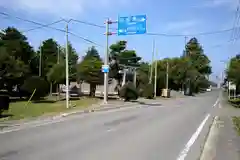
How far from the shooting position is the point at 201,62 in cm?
13312

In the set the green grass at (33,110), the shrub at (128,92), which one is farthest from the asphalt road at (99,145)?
the shrub at (128,92)

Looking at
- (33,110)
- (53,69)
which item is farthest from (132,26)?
(53,69)

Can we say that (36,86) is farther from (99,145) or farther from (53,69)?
(99,145)

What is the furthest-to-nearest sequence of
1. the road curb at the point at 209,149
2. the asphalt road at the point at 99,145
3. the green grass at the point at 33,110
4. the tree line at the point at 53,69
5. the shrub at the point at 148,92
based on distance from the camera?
the shrub at the point at 148,92 → the tree line at the point at 53,69 → the green grass at the point at 33,110 → the road curb at the point at 209,149 → the asphalt road at the point at 99,145

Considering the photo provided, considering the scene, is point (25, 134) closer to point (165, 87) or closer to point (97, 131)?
point (97, 131)

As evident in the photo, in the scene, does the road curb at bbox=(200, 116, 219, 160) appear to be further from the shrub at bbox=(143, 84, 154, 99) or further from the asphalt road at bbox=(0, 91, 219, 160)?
the shrub at bbox=(143, 84, 154, 99)

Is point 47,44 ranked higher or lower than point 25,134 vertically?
higher

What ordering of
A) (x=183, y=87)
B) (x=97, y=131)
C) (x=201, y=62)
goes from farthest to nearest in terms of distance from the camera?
(x=201, y=62) → (x=183, y=87) → (x=97, y=131)

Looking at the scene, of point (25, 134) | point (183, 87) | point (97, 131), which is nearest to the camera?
point (25, 134)

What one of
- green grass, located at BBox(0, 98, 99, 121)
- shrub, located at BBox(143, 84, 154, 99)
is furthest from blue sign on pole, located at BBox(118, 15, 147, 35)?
shrub, located at BBox(143, 84, 154, 99)

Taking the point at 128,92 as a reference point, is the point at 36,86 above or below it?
above

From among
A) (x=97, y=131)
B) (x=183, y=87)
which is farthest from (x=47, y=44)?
(x=97, y=131)

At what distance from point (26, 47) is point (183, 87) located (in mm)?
54716

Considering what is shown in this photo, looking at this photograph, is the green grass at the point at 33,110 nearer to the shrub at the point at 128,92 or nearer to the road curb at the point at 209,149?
the shrub at the point at 128,92
